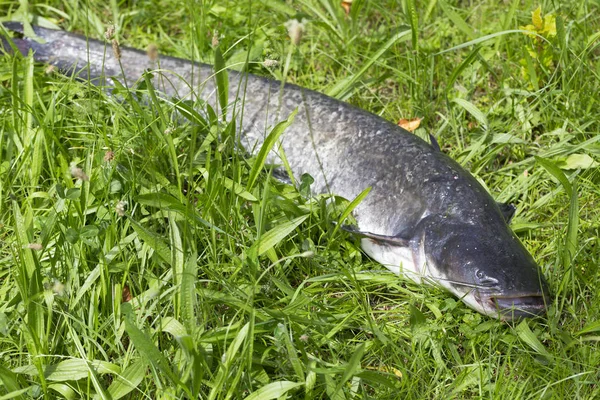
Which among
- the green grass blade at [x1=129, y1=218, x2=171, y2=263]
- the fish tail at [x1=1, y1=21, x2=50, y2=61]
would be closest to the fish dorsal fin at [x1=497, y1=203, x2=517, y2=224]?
the green grass blade at [x1=129, y1=218, x2=171, y2=263]

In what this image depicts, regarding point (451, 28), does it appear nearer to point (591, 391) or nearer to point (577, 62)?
point (577, 62)

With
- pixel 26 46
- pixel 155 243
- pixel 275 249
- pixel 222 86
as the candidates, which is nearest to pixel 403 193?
pixel 275 249

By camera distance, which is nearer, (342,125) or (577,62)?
(342,125)

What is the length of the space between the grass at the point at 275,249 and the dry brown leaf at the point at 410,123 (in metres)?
0.05

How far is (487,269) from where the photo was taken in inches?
111

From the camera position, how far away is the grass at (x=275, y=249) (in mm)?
2518

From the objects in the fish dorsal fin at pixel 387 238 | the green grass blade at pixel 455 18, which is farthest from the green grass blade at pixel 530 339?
the green grass blade at pixel 455 18

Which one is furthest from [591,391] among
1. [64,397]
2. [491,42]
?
[491,42]

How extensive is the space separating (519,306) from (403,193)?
703 millimetres

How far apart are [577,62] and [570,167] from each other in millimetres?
629

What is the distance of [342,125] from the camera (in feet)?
11.3

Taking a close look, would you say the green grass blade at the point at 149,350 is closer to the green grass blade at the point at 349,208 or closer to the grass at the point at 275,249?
the grass at the point at 275,249

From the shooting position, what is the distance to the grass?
8.26 feet

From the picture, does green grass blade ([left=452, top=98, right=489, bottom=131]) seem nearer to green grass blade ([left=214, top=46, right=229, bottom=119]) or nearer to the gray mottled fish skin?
the gray mottled fish skin
